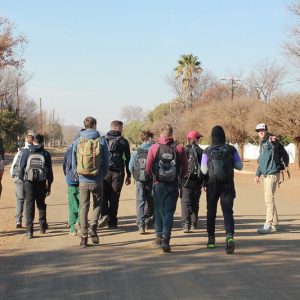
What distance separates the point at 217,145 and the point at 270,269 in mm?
2058

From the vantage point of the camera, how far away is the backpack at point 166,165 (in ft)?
25.5

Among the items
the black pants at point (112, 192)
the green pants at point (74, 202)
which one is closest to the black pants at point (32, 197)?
the green pants at point (74, 202)

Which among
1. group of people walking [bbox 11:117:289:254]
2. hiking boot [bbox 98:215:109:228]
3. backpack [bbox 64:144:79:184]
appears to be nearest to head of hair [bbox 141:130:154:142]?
group of people walking [bbox 11:117:289:254]

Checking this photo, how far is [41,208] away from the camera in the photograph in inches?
375

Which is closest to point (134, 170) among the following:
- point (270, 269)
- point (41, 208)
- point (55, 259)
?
point (41, 208)

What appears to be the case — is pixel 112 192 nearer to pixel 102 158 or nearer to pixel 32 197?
pixel 32 197

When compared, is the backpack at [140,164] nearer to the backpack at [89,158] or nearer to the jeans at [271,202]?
the backpack at [89,158]

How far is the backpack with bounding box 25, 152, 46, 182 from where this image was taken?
9.23 m

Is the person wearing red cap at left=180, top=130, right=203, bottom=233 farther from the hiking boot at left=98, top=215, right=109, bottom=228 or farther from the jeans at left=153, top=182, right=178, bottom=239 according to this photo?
the jeans at left=153, top=182, right=178, bottom=239

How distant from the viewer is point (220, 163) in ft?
25.7

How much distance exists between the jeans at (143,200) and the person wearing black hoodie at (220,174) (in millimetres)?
1807

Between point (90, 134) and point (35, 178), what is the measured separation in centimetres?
156

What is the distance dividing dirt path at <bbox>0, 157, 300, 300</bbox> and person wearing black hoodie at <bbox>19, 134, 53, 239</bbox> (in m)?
0.40

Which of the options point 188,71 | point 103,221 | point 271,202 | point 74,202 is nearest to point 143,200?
point 103,221
